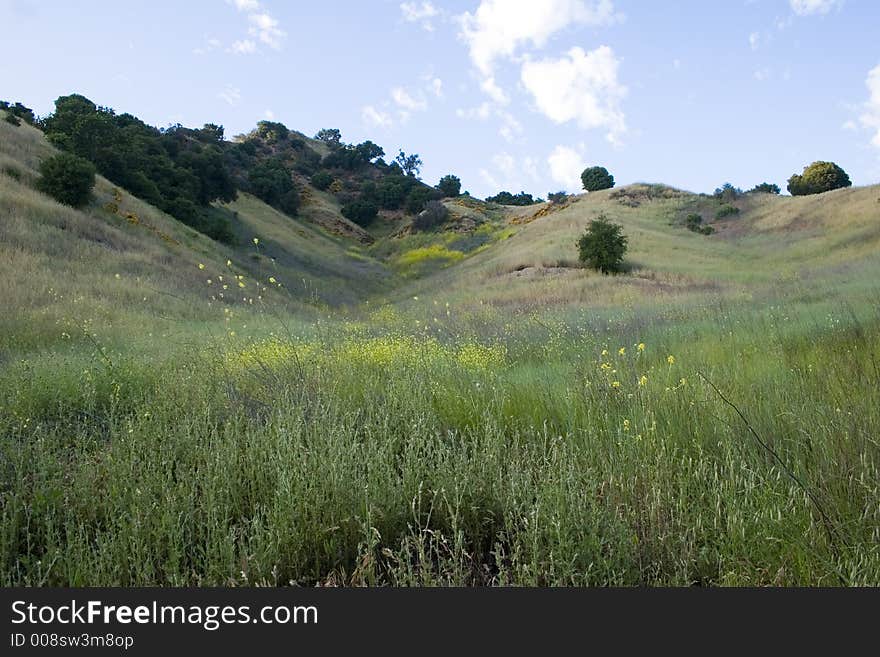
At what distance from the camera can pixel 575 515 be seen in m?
2.65

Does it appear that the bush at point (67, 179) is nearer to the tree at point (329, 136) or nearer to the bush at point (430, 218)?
the bush at point (430, 218)

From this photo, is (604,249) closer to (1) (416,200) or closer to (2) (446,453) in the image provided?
(2) (446,453)

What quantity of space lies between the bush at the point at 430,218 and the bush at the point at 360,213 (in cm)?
794

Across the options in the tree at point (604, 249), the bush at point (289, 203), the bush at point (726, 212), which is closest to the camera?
the tree at point (604, 249)

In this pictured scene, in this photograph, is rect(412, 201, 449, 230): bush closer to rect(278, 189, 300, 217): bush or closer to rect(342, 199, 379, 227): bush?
rect(342, 199, 379, 227): bush

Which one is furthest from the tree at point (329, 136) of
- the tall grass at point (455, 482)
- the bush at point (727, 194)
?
the tall grass at point (455, 482)

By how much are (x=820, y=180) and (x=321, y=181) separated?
53.1 meters

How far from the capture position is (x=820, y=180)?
54281 millimetres

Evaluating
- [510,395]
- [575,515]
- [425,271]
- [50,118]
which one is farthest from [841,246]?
[50,118]

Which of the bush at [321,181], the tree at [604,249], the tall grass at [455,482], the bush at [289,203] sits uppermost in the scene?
the bush at [321,181]

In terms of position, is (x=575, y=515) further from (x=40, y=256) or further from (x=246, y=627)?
(x=40, y=256)

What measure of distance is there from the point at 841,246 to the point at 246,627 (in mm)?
33084

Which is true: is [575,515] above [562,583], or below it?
above

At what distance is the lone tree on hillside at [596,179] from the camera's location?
219 feet
